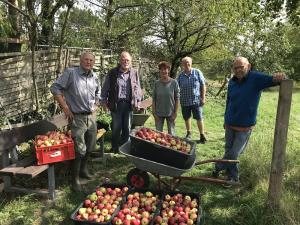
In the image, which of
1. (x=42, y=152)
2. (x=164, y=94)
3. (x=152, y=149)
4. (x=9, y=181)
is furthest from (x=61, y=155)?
(x=164, y=94)

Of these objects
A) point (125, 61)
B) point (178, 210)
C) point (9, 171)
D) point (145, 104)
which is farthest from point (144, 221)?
point (145, 104)

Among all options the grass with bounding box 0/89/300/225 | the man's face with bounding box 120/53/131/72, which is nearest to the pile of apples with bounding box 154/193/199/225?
the grass with bounding box 0/89/300/225

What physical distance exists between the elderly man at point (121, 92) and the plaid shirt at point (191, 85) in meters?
1.62

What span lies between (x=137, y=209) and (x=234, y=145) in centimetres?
199

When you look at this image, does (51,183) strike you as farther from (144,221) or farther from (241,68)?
(241,68)

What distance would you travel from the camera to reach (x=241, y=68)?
536cm

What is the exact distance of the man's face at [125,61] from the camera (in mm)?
6352

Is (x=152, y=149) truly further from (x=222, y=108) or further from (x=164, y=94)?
(x=222, y=108)

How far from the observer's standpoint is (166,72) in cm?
692

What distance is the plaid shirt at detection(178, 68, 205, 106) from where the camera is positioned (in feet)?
26.5

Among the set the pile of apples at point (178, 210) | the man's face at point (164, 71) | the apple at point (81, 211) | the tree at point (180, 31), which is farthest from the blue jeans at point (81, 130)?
the tree at point (180, 31)

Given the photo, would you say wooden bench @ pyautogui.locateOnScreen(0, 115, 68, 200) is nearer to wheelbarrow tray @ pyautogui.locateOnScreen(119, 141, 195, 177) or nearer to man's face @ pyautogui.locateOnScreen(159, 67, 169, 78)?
wheelbarrow tray @ pyautogui.locateOnScreen(119, 141, 195, 177)

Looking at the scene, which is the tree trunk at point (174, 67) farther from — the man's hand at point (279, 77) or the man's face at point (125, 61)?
the man's hand at point (279, 77)

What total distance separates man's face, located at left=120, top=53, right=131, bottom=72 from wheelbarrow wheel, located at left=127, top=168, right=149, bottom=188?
182cm
